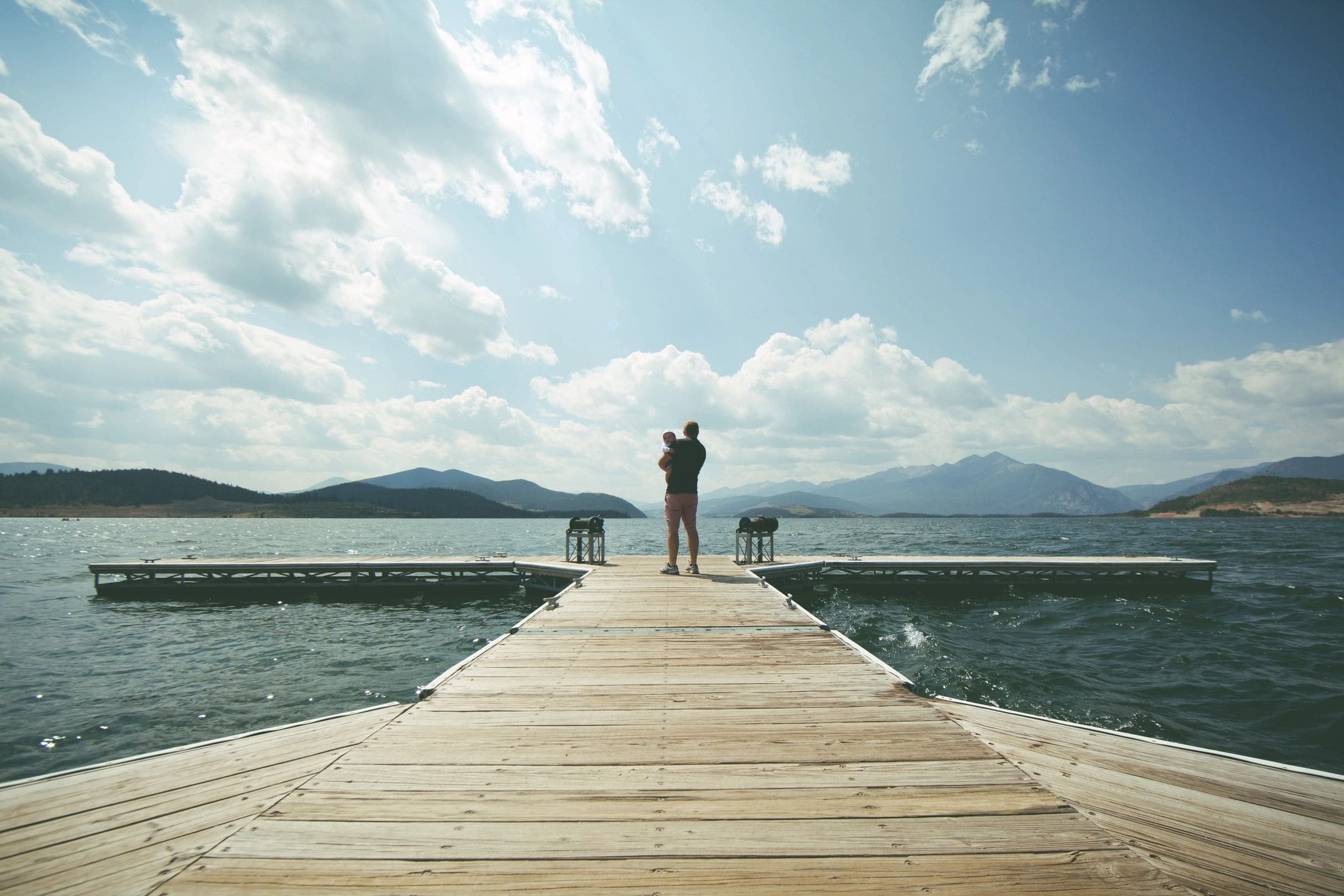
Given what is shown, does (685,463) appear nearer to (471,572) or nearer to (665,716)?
(665,716)

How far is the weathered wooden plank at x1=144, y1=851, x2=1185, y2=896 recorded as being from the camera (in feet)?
6.90

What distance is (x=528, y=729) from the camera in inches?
149

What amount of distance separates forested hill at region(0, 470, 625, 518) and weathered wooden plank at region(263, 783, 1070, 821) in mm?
168274

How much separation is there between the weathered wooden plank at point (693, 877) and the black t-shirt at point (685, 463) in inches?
341

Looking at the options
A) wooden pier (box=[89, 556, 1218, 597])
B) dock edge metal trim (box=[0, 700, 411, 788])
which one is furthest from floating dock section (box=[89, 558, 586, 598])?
dock edge metal trim (box=[0, 700, 411, 788])

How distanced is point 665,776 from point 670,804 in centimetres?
32

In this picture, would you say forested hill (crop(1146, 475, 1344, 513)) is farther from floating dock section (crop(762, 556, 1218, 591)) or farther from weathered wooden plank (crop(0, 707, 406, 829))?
weathered wooden plank (crop(0, 707, 406, 829))

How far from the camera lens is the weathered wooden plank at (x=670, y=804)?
8.66ft

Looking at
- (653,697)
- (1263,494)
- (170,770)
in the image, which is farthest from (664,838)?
(1263,494)

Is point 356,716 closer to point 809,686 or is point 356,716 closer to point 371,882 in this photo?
point 371,882

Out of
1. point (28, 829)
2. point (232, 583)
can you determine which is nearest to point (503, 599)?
point (232, 583)

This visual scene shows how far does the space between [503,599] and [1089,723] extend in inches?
588

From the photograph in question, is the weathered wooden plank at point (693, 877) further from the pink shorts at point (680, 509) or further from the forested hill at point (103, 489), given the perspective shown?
the forested hill at point (103, 489)

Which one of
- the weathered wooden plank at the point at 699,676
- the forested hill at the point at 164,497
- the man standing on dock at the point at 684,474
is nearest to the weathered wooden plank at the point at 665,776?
the weathered wooden plank at the point at 699,676
